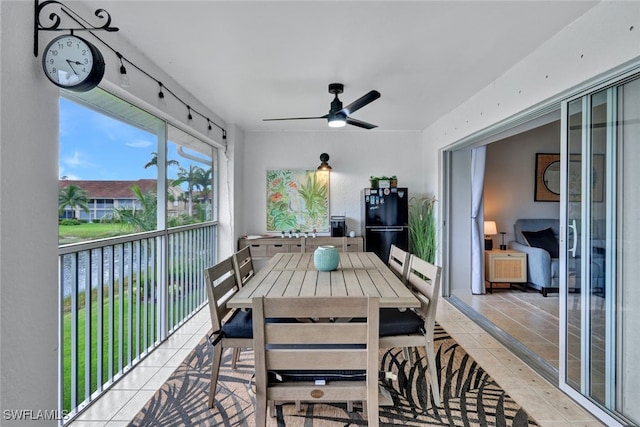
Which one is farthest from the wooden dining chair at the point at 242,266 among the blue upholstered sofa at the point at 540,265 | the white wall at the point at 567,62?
the blue upholstered sofa at the point at 540,265

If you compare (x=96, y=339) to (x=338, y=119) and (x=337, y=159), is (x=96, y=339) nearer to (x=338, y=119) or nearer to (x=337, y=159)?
(x=338, y=119)

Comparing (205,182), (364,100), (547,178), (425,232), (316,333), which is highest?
(364,100)

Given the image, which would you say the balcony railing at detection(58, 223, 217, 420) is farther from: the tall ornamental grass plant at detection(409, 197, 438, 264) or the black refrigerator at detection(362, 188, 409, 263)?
the tall ornamental grass plant at detection(409, 197, 438, 264)

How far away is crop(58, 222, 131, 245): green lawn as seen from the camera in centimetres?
196

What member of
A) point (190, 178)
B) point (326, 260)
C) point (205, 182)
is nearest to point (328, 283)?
point (326, 260)

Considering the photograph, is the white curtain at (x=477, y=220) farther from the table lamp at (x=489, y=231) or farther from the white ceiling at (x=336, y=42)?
the white ceiling at (x=336, y=42)

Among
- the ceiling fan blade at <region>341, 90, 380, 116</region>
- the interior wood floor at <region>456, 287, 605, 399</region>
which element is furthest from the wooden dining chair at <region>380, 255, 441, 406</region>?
the ceiling fan blade at <region>341, 90, 380, 116</region>

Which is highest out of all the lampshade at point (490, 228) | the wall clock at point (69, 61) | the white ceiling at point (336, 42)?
the white ceiling at point (336, 42)

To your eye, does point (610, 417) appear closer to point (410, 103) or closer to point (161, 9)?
point (410, 103)

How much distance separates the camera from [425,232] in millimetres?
4520

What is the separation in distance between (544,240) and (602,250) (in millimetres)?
3279

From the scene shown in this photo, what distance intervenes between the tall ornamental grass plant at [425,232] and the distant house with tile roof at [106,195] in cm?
335

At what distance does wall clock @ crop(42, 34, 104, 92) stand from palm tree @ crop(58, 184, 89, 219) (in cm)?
77

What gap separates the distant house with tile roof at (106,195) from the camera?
2.08 m
